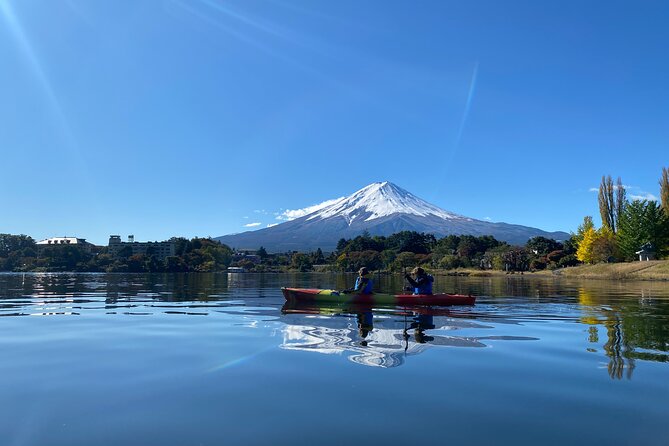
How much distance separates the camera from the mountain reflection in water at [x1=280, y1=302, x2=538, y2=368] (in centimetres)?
1090

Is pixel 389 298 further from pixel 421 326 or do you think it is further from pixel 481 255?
pixel 481 255

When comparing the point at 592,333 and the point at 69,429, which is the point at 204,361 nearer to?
the point at 69,429

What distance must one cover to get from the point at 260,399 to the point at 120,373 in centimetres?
335

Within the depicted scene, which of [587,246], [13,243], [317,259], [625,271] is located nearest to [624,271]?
[625,271]

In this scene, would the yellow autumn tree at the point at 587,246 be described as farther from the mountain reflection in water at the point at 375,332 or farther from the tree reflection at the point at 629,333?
the mountain reflection in water at the point at 375,332

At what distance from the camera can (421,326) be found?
15.7 metres

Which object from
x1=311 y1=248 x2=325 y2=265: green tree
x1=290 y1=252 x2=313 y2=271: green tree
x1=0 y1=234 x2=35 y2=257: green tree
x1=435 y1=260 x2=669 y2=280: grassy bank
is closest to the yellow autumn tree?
x1=435 y1=260 x2=669 y2=280: grassy bank

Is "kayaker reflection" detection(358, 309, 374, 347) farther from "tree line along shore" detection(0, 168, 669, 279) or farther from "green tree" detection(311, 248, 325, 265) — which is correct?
"green tree" detection(311, 248, 325, 265)

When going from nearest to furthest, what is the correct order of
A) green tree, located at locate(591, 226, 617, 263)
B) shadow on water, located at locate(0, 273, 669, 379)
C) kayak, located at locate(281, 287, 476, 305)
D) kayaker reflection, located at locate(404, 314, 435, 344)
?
shadow on water, located at locate(0, 273, 669, 379)
kayaker reflection, located at locate(404, 314, 435, 344)
kayak, located at locate(281, 287, 476, 305)
green tree, located at locate(591, 226, 617, 263)

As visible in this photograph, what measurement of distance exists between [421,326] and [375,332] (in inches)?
93.2

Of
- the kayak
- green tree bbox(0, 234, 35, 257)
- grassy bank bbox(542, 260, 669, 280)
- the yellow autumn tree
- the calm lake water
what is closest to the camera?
the calm lake water

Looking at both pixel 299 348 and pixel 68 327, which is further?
pixel 68 327

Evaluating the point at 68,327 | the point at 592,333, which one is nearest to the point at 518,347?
the point at 592,333

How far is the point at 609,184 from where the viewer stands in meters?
92.4
